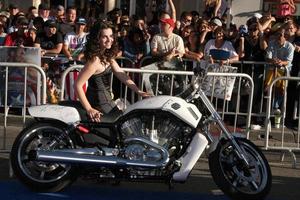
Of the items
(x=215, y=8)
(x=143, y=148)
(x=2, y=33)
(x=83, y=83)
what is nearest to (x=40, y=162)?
(x=83, y=83)

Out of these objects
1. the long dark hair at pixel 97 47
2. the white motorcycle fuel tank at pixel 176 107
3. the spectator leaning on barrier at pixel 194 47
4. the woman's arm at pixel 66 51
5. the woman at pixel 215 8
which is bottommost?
the white motorcycle fuel tank at pixel 176 107

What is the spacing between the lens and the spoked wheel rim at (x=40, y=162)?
597 centimetres

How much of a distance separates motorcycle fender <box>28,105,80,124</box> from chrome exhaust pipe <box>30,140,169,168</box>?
319 mm

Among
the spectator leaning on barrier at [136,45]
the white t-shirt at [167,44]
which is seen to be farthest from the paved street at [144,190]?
the spectator leaning on barrier at [136,45]

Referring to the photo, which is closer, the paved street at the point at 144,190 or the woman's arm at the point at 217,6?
the paved street at the point at 144,190

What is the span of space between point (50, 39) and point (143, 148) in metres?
5.25

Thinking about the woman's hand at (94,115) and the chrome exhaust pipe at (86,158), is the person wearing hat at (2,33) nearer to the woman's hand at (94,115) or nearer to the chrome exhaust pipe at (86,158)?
the woman's hand at (94,115)

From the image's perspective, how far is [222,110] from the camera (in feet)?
26.9

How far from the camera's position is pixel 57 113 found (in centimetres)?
599

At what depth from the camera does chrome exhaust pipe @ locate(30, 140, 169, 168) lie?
5734 mm

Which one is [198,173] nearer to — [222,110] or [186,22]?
[222,110]

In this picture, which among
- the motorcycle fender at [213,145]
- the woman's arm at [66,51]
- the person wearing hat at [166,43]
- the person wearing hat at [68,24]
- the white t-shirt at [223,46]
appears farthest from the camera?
the person wearing hat at [68,24]

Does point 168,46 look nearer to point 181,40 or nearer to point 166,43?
point 166,43

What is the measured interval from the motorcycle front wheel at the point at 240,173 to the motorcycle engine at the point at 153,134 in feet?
1.12
